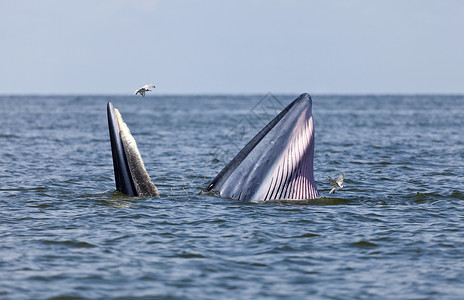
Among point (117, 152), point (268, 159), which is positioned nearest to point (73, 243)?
point (117, 152)

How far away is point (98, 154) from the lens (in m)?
27.0

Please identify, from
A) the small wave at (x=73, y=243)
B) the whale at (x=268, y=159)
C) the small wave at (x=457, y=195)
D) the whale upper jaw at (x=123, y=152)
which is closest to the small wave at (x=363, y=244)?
the whale at (x=268, y=159)

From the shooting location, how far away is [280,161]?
11.7 metres

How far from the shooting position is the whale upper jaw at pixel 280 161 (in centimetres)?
1173

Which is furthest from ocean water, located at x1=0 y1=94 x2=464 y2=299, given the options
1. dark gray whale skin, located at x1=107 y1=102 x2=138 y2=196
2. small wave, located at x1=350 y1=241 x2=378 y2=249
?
dark gray whale skin, located at x1=107 y1=102 x2=138 y2=196

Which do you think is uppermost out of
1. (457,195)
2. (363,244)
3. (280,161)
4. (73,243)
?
(280,161)

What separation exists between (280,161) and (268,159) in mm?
229

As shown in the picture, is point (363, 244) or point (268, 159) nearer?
point (363, 244)

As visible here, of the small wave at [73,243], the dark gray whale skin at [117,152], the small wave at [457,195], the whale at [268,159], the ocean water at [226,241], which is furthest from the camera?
the small wave at [457,195]

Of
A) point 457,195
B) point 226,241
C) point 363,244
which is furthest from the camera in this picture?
point 457,195

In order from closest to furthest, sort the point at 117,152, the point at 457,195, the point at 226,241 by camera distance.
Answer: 1. the point at 226,241
2. the point at 117,152
3. the point at 457,195

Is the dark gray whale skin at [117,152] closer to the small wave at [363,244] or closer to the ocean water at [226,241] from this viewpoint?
the ocean water at [226,241]

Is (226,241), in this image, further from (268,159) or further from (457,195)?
(457,195)

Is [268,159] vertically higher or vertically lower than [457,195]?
higher
